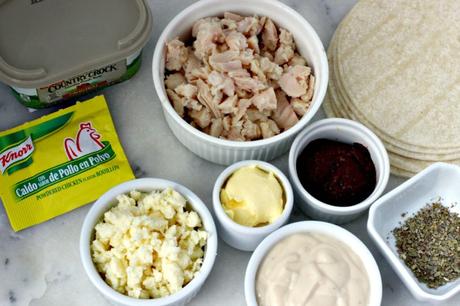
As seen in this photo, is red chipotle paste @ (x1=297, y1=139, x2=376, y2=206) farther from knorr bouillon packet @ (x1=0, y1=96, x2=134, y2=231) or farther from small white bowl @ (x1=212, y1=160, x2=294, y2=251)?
knorr bouillon packet @ (x1=0, y1=96, x2=134, y2=231)

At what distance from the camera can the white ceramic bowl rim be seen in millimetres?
1347

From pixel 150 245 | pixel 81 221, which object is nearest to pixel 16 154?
pixel 81 221

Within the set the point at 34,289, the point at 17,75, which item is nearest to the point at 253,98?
the point at 17,75

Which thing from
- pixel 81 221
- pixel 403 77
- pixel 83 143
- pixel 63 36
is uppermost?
pixel 63 36

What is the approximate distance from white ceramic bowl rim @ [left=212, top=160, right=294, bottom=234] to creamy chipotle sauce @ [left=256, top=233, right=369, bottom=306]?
4cm

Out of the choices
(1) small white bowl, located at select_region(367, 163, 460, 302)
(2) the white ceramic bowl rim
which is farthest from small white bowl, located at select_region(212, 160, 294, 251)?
(1) small white bowl, located at select_region(367, 163, 460, 302)

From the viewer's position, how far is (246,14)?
154 cm

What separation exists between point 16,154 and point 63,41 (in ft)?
0.83

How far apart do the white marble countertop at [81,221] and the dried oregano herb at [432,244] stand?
2.4 inches

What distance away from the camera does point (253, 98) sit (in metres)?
1.43

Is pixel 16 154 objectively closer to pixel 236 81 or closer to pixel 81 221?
pixel 81 221

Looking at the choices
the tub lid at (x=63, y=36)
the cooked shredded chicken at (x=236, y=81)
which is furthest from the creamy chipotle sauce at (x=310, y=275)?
the tub lid at (x=63, y=36)

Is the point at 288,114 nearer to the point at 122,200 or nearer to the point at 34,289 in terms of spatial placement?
the point at 122,200

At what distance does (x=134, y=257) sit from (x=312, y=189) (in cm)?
37
